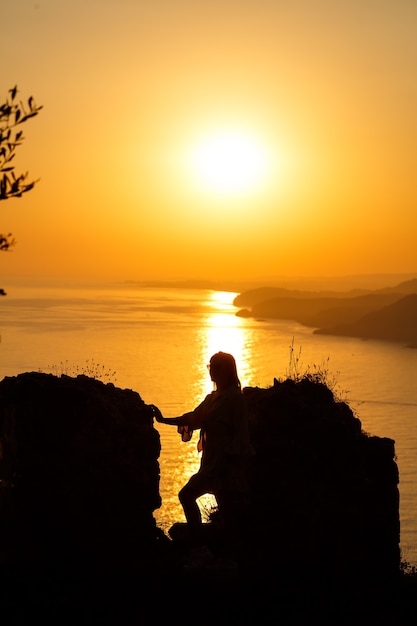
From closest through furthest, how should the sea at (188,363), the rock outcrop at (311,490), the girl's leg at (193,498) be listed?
the girl's leg at (193,498) < the rock outcrop at (311,490) < the sea at (188,363)

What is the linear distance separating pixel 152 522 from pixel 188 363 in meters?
109


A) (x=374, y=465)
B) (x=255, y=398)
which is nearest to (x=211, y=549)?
(x=255, y=398)

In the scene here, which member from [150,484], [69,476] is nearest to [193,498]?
[150,484]

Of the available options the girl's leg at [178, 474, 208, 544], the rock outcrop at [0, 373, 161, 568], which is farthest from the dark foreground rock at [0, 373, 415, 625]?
the girl's leg at [178, 474, 208, 544]

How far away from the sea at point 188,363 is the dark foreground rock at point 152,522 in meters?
1.90

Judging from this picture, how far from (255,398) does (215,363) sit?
6.28 ft

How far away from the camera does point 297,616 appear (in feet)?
32.2

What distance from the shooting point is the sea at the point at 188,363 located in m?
59.5

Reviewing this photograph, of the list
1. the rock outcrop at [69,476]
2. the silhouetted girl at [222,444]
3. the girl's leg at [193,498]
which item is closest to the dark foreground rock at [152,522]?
the rock outcrop at [69,476]

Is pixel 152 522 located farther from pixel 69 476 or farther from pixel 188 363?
pixel 188 363

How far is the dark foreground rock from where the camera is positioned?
9383 mm

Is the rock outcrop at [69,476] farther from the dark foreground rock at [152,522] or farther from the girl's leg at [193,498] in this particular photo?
the girl's leg at [193,498]

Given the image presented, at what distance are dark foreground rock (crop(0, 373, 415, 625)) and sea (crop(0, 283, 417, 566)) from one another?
1.90 meters

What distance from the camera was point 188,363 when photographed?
119m
